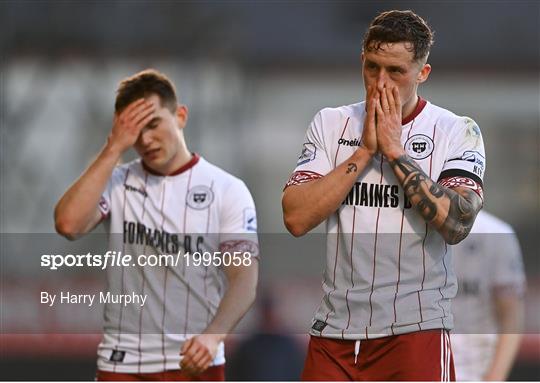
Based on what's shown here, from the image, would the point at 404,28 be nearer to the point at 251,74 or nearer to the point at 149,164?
the point at 149,164

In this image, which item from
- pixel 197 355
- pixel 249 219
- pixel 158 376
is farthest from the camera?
pixel 249 219

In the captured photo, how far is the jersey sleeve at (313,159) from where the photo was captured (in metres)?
3.82

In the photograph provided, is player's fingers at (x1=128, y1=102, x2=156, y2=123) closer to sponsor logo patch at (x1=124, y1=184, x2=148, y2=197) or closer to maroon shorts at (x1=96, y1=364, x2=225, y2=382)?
sponsor logo patch at (x1=124, y1=184, x2=148, y2=197)

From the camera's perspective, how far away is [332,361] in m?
3.74

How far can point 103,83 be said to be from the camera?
12.2 metres

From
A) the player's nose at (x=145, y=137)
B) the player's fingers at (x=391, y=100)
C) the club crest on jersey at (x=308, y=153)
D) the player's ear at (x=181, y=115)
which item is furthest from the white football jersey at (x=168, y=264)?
the player's fingers at (x=391, y=100)

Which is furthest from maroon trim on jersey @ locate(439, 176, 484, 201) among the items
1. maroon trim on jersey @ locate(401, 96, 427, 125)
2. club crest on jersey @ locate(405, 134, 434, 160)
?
maroon trim on jersey @ locate(401, 96, 427, 125)

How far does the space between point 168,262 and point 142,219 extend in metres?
0.26

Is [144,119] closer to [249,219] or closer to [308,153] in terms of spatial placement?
[249,219]

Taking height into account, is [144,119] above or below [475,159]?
above

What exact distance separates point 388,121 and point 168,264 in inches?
56.8

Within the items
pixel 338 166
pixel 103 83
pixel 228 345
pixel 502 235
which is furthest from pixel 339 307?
pixel 103 83

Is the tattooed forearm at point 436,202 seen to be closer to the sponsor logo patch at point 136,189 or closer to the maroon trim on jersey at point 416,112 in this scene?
the maroon trim on jersey at point 416,112

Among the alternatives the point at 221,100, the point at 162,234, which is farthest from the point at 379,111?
the point at 221,100
